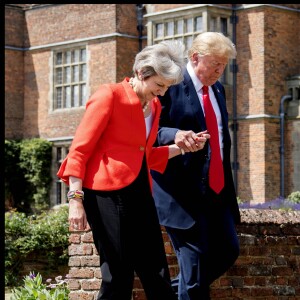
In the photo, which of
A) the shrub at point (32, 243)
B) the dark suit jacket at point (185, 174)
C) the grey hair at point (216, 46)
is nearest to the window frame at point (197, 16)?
the shrub at point (32, 243)

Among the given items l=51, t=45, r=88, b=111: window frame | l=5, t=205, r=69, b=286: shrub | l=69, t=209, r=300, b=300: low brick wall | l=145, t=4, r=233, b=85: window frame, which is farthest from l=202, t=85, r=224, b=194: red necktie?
l=51, t=45, r=88, b=111: window frame

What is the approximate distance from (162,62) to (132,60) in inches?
812

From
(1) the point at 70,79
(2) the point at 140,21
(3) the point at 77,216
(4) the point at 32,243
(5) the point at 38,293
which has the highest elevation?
(2) the point at 140,21

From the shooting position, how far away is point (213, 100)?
19.0 ft

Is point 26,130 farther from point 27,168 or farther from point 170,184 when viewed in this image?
point 170,184

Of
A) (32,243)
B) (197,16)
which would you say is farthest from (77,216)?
(197,16)

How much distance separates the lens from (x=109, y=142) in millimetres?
4918

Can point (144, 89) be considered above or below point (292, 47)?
below

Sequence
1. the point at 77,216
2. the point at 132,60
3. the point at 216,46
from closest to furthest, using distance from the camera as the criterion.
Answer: the point at 77,216 → the point at 216,46 → the point at 132,60

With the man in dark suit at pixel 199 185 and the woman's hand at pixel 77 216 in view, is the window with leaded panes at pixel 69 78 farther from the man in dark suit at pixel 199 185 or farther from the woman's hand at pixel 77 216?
the woman's hand at pixel 77 216

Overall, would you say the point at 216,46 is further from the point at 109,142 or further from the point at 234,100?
the point at 234,100
